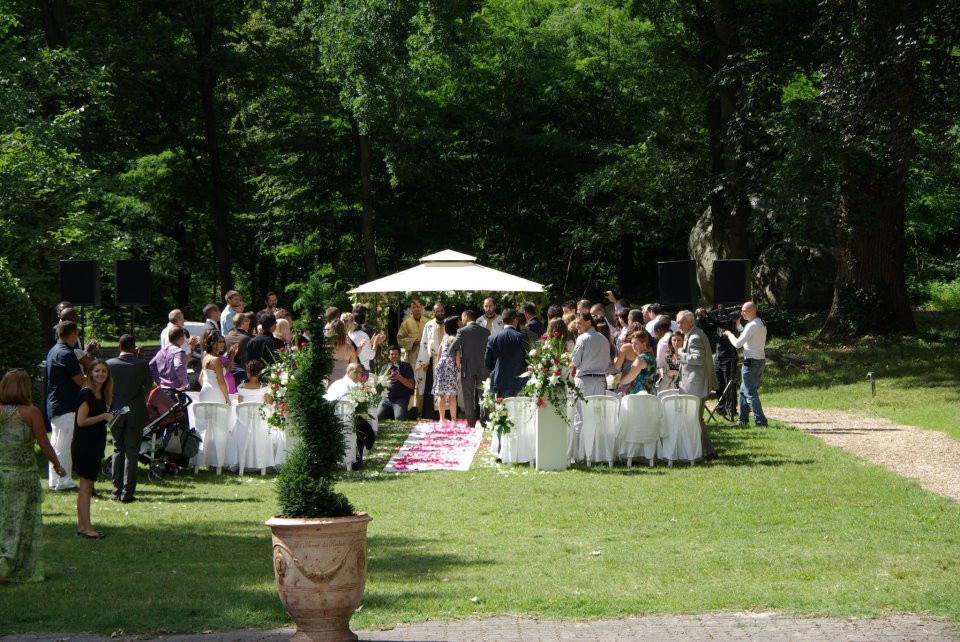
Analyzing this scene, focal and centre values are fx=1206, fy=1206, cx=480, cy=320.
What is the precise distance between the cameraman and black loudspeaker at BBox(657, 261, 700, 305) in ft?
15.3

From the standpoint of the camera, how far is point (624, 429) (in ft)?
49.6

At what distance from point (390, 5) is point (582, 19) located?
1257 cm

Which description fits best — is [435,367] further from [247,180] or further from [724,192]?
[247,180]

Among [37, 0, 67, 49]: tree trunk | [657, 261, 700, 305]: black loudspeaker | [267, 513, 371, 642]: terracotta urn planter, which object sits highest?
[37, 0, 67, 49]: tree trunk

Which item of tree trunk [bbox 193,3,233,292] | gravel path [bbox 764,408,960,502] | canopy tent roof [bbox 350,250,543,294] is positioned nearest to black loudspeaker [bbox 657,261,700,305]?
gravel path [bbox 764,408,960,502]

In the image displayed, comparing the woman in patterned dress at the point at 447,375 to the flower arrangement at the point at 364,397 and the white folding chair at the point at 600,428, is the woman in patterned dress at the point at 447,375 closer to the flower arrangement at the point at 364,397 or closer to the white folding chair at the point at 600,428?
the flower arrangement at the point at 364,397

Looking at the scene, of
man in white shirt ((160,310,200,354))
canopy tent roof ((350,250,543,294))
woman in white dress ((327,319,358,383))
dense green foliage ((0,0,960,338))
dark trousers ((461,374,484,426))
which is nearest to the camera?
man in white shirt ((160,310,200,354))

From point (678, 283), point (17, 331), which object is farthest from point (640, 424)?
point (17, 331)

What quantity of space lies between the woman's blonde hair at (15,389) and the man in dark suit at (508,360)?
8030 mm

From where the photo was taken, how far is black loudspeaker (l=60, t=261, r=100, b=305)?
1862 centimetres

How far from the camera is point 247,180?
41688 millimetres

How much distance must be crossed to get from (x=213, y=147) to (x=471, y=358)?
2308cm

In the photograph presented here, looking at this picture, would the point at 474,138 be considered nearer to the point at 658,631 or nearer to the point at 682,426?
the point at 682,426

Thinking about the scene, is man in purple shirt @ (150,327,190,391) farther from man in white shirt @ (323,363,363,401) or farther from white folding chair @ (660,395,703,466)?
white folding chair @ (660,395,703,466)
